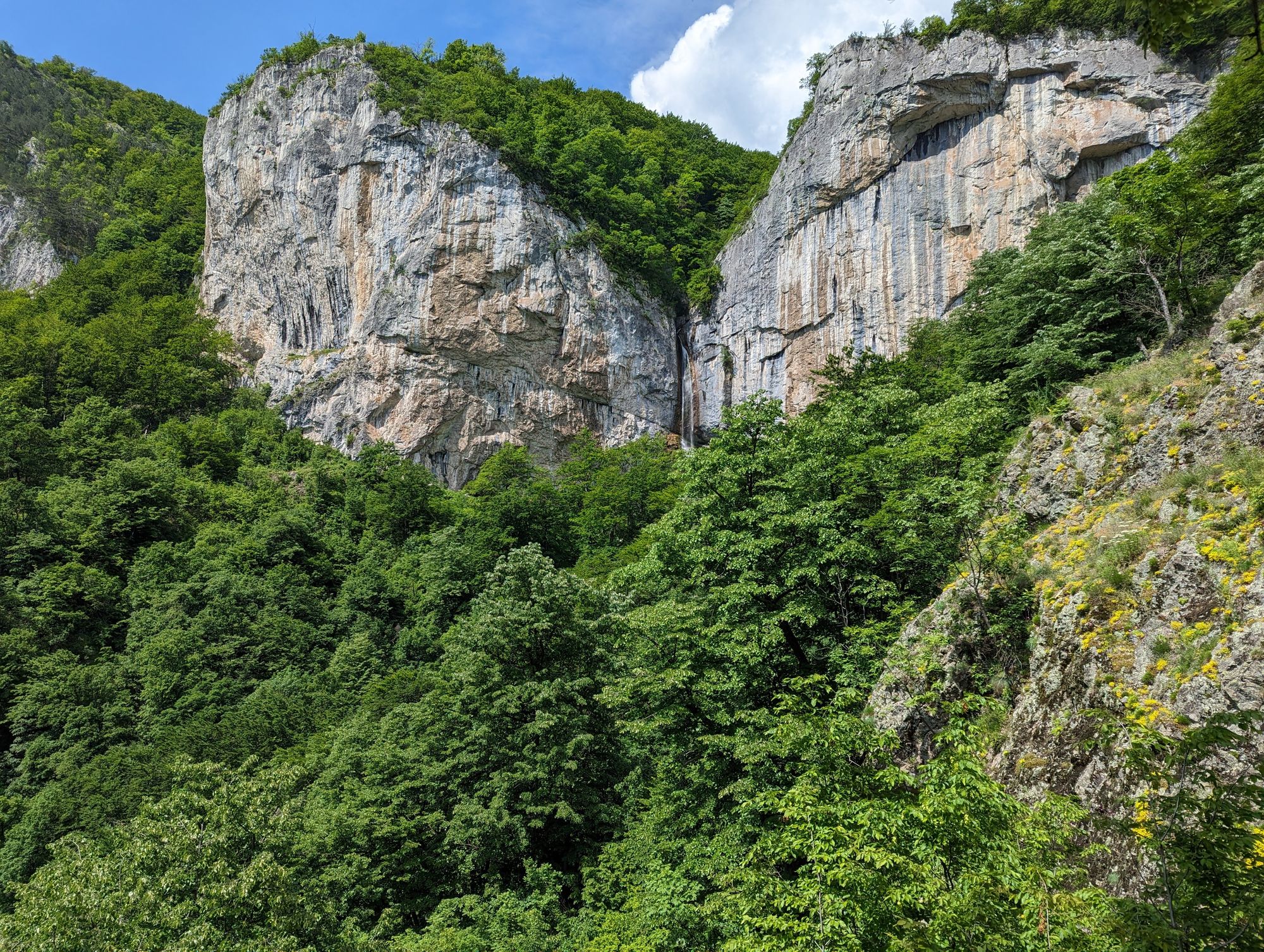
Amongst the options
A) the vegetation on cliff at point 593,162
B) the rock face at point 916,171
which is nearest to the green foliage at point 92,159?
the vegetation on cliff at point 593,162

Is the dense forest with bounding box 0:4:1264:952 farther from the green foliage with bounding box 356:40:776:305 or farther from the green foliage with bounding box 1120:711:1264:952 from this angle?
the green foliage with bounding box 356:40:776:305

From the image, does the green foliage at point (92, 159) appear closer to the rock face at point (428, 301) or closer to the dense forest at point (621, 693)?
the rock face at point (428, 301)

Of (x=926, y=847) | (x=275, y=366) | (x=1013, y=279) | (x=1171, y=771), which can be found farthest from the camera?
(x=275, y=366)

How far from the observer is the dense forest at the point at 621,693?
14.6 ft

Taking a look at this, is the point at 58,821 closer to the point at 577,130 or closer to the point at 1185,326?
the point at 1185,326

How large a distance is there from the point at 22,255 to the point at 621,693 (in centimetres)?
6361

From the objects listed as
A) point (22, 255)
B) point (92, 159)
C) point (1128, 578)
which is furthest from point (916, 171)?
point (92, 159)

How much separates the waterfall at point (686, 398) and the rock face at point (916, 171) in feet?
12.9

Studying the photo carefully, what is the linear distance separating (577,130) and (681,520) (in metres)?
41.9

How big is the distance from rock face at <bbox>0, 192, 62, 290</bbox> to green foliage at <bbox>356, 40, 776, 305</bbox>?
3067 centimetres

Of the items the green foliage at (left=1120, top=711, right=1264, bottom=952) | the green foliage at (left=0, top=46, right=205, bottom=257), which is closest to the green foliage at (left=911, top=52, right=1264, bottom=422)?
the green foliage at (left=1120, top=711, right=1264, bottom=952)

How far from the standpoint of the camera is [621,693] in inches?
412

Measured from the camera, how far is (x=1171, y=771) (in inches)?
187

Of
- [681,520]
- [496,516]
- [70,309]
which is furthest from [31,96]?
[681,520]
